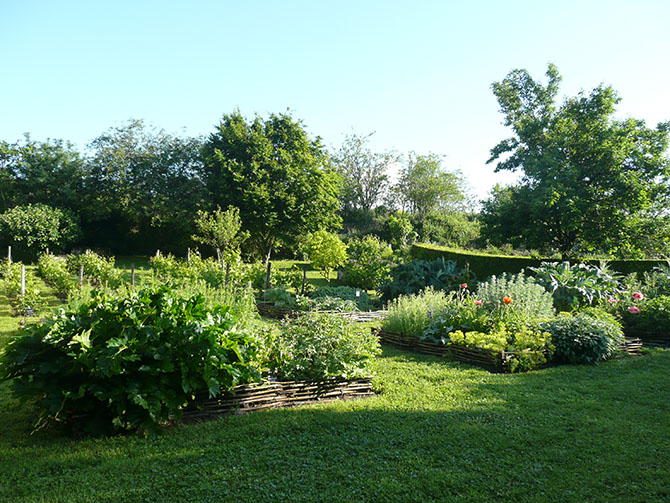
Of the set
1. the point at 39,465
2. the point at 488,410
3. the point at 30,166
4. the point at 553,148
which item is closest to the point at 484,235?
the point at 553,148

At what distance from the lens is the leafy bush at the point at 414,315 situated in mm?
7512

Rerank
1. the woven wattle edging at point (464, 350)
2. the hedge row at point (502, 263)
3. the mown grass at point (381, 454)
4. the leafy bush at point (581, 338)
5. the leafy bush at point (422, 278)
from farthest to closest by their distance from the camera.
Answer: the hedge row at point (502, 263)
the leafy bush at point (422, 278)
the leafy bush at point (581, 338)
the woven wattle edging at point (464, 350)
the mown grass at point (381, 454)

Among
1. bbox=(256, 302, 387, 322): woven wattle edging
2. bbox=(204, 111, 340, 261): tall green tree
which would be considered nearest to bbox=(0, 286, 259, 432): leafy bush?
bbox=(256, 302, 387, 322): woven wattle edging

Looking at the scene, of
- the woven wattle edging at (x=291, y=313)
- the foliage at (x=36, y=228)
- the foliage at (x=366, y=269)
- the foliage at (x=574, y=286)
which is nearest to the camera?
the foliage at (x=574, y=286)

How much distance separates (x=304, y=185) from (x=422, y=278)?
483 inches

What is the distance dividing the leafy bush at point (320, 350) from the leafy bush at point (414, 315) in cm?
227

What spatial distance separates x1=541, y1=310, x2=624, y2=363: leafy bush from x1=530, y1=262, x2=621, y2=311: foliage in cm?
195

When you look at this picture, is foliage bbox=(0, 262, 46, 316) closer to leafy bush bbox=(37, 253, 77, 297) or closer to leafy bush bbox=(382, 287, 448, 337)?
leafy bush bbox=(37, 253, 77, 297)

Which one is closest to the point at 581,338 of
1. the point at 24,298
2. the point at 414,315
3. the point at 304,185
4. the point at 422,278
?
the point at 414,315

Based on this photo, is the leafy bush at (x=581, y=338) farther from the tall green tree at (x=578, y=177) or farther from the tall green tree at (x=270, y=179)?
the tall green tree at (x=270, y=179)

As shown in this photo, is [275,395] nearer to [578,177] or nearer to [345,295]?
[345,295]

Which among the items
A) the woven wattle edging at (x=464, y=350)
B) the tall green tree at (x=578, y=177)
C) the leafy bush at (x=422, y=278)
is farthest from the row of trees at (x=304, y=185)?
the woven wattle edging at (x=464, y=350)

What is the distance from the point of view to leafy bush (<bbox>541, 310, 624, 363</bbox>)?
20.4ft

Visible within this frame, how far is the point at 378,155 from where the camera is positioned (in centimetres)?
3844
